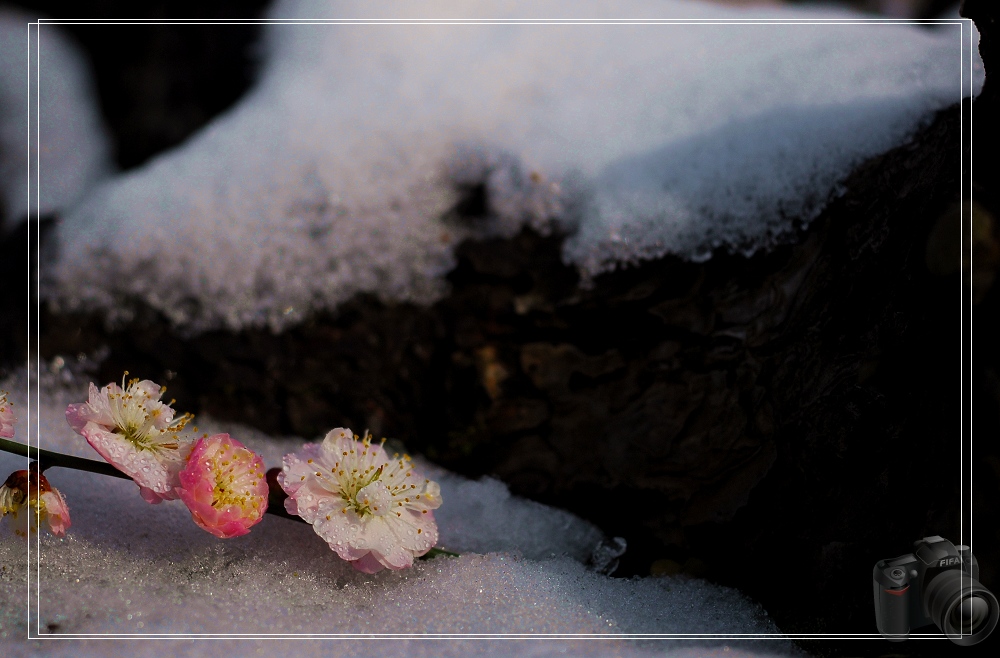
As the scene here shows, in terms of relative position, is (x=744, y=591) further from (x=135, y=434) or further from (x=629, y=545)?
(x=135, y=434)

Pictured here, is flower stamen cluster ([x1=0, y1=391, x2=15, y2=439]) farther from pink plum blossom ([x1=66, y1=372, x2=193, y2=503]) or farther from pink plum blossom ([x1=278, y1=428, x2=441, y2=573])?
pink plum blossom ([x1=278, y1=428, x2=441, y2=573])

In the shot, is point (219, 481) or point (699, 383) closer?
point (219, 481)

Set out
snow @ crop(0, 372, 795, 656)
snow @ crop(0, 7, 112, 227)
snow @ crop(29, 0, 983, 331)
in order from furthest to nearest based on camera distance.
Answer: snow @ crop(0, 7, 112, 227) < snow @ crop(29, 0, 983, 331) < snow @ crop(0, 372, 795, 656)

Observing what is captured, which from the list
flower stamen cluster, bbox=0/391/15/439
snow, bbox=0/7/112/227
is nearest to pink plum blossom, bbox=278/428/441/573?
flower stamen cluster, bbox=0/391/15/439

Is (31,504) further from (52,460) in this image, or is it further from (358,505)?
(358,505)

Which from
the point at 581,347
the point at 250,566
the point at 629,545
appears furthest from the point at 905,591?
the point at 250,566

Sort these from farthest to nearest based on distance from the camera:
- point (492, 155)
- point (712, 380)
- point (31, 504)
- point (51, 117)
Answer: point (51, 117)
point (492, 155)
point (712, 380)
point (31, 504)

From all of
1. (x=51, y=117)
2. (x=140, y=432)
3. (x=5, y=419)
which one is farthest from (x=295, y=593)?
(x=51, y=117)
